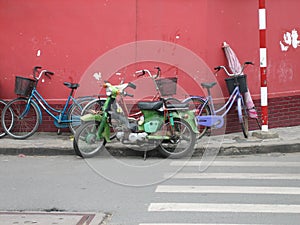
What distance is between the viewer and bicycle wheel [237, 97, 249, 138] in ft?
30.3

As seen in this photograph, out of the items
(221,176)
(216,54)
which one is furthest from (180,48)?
(221,176)

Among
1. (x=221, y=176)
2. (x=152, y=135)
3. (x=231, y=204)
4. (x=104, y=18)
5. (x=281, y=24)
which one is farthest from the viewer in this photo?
(x=281, y=24)

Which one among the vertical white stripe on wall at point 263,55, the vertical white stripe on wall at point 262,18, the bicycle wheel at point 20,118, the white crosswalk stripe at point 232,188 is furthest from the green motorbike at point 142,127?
the vertical white stripe on wall at point 262,18

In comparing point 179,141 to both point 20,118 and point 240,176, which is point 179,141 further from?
point 20,118

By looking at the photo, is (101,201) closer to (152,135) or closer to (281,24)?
(152,135)

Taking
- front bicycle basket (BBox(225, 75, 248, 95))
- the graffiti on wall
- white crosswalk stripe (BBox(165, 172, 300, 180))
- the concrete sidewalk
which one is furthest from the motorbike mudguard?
the graffiti on wall

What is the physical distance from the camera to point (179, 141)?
27.2 ft

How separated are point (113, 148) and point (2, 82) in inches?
99.7

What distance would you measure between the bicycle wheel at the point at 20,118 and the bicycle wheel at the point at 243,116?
3437 millimetres

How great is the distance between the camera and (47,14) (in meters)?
9.39

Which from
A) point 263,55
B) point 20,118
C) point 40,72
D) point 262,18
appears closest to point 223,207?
point 263,55

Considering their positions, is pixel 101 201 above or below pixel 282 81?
below

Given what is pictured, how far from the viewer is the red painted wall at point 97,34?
30.6 feet

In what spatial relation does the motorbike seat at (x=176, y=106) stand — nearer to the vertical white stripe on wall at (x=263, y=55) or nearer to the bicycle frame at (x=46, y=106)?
the vertical white stripe on wall at (x=263, y=55)
